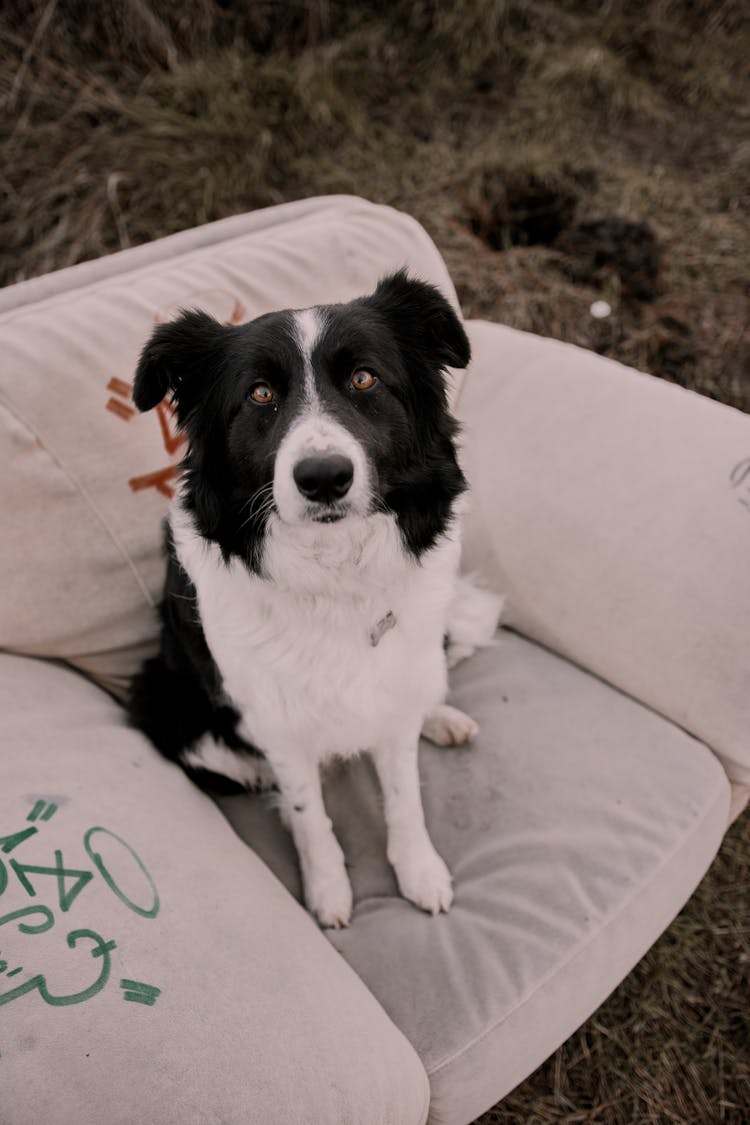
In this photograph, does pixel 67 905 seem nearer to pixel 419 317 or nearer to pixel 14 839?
pixel 14 839

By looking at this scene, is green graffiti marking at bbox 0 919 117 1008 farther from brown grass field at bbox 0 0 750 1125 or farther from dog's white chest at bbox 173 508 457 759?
brown grass field at bbox 0 0 750 1125

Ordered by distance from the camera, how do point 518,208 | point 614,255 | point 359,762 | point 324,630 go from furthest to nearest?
point 518,208
point 614,255
point 359,762
point 324,630

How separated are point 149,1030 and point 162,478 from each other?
1324 millimetres

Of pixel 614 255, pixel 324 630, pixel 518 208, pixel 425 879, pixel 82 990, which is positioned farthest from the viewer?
pixel 518 208

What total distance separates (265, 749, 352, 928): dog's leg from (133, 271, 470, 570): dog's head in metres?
0.55

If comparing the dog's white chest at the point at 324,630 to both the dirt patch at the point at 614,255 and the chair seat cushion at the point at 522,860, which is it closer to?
the chair seat cushion at the point at 522,860

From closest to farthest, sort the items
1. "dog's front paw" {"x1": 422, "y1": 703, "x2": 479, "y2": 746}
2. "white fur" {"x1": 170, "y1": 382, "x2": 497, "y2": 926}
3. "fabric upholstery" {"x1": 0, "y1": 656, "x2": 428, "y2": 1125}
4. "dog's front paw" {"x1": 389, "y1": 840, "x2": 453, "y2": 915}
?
"fabric upholstery" {"x1": 0, "y1": 656, "x2": 428, "y2": 1125} < "white fur" {"x1": 170, "y1": 382, "x2": 497, "y2": 926} < "dog's front paw" {"x1": 389, "y1": 840, "x2": 453, "y2": 915} < "dog's front paw" {"x1": 422, "y1": 703, "x2": 479, "y2": 746}

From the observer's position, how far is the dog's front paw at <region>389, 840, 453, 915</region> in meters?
1.84

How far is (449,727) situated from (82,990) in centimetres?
115

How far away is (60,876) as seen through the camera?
1.43 meters

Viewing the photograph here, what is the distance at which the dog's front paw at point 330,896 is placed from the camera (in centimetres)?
187

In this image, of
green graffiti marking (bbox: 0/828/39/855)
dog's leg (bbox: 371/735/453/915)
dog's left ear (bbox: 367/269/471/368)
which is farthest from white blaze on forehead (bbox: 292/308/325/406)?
green graffiti marking (bbox: 0/828/39/855)

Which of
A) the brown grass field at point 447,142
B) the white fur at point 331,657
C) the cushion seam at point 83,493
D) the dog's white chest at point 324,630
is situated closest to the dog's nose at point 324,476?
the white fur at point 331,657

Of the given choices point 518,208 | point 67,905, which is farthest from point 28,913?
point 518,208
